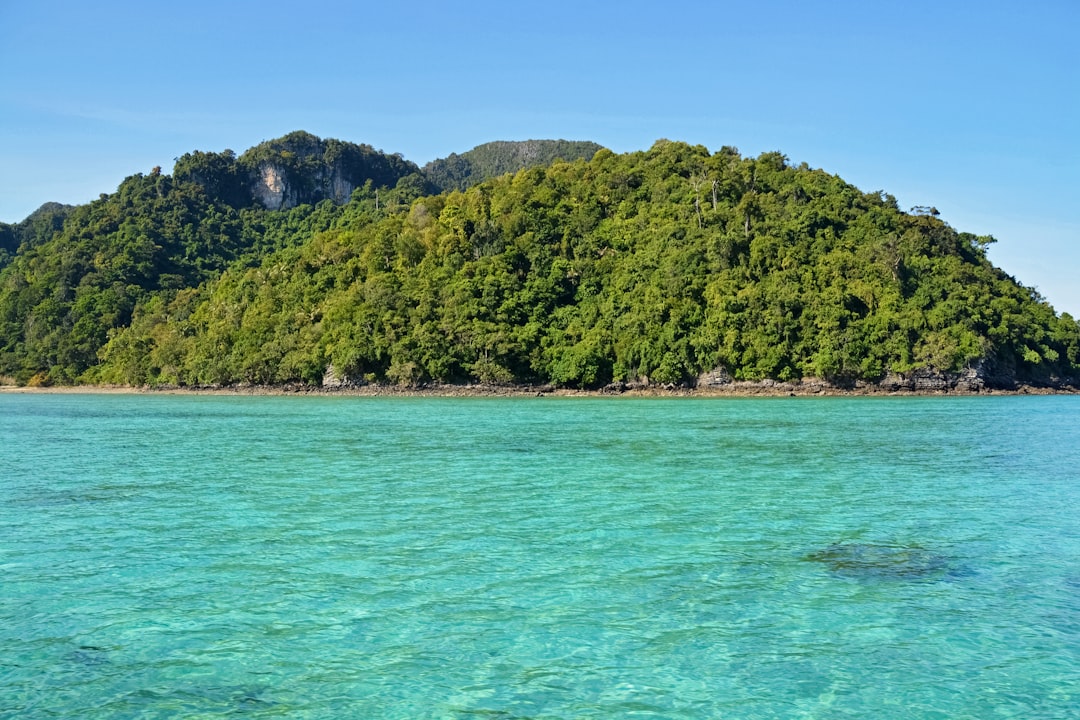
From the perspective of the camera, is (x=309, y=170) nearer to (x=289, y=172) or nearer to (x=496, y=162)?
(x=289, y=172)

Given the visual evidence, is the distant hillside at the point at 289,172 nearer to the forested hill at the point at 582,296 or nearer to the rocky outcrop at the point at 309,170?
the rocky outcrop at the point at 309,170

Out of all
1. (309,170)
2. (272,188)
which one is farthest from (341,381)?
(309,170)

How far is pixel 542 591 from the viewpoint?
29.8ft

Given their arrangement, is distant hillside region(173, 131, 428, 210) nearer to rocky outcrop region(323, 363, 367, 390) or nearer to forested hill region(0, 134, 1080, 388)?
forested hill region(0, 134, 1080, 388)

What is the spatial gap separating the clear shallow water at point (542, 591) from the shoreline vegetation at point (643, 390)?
4991 cm

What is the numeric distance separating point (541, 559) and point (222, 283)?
104252 mm

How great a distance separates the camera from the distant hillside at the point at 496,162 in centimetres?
17812

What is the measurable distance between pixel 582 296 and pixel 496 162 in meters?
114

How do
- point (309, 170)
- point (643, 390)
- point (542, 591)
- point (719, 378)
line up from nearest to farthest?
point (542, 591), point (719, 378), point (643, 390), point (309, 170)

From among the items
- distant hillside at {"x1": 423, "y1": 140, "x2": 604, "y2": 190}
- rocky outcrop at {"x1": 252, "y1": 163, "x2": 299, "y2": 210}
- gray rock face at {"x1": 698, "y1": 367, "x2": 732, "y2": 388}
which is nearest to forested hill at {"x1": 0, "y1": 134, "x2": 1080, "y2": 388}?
gray rock face at {"x1": 698, "y1": 367, "x2": 732, "y2": 388}

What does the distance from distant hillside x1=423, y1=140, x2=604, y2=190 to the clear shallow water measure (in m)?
163

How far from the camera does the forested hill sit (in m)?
71.8

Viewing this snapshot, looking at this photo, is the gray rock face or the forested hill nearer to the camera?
the gray rock face

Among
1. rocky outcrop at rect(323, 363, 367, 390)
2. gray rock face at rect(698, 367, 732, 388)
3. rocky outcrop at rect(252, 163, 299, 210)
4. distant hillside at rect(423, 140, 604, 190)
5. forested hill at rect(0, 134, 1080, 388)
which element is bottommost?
rocky outcrop at rect(323, 363, 367, 390)
